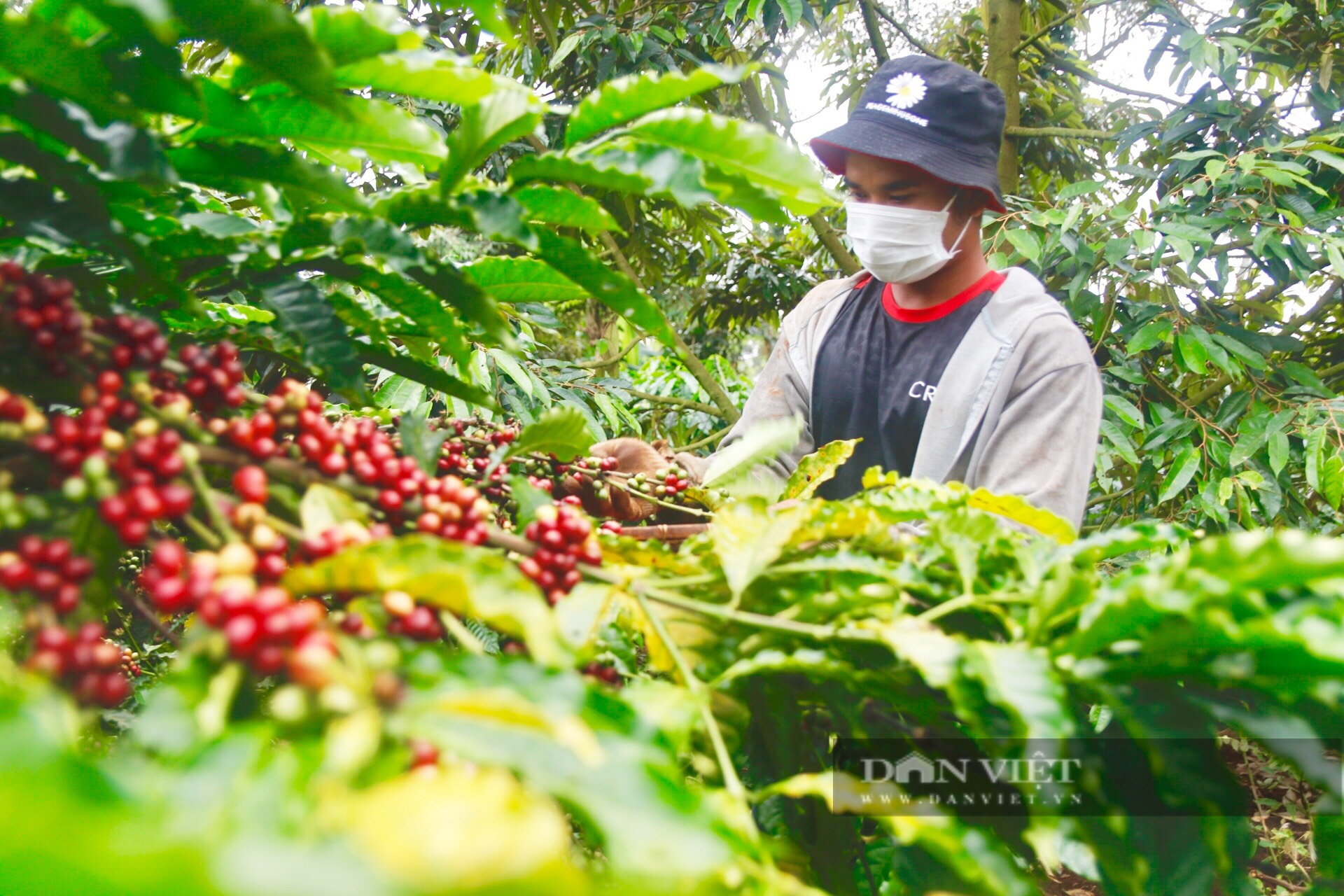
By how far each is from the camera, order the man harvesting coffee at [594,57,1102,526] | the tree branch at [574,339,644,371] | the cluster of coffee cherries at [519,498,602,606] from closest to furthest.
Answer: the cluster of coffee cherries at [519,498,602,606] → the man harvesting coffee at [594,57,1102,526] → the tree branch at [574,339,644,371]

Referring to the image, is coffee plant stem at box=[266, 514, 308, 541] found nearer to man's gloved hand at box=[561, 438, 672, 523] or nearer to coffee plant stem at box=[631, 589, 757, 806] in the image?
coffee plant stem at box=[631, 589, 757, 806]

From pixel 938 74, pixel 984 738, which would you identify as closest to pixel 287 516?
pixel 984 738

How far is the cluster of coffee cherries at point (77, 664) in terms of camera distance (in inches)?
10.9

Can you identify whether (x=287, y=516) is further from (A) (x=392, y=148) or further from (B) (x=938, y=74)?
(B) (x=938, y=74)

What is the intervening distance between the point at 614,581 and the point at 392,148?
12.4 inches

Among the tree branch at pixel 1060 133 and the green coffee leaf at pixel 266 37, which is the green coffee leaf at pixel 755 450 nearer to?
the green coffee leaf at pixel 266 37

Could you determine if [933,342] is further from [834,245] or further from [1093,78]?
[1093,78]

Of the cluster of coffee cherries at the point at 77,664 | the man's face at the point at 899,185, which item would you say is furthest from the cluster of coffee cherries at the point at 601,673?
the man's face at the point at 899,185

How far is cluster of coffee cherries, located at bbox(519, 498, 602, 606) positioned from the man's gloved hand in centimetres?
31

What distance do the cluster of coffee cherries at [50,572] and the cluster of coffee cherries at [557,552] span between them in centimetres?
19

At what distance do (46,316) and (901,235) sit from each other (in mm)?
1394

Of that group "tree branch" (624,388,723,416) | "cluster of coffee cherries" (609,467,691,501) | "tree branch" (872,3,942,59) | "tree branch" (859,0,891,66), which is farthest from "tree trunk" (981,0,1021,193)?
"cluster of coffee cherries" (609,467,691,501)

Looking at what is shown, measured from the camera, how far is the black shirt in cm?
154

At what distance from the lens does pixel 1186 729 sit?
377 mm
